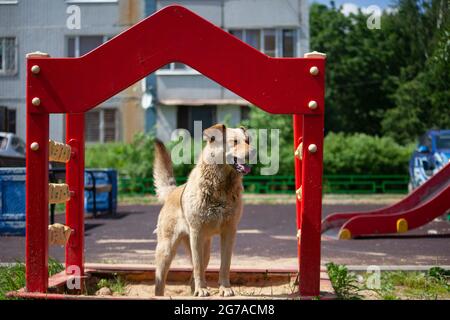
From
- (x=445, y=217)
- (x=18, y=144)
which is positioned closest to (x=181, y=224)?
(x=445, y=217)

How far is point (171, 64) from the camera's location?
26.6 meters

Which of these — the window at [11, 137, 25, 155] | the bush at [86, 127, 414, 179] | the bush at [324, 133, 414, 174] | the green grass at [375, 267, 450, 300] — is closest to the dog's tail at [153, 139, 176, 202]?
the green grass at [375, 267, 450, 300]

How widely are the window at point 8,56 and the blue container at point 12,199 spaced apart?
1192 cm

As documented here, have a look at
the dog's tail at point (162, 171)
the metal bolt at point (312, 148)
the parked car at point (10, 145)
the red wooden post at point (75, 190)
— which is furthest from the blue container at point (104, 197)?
the metal bolt at point (312, 148)

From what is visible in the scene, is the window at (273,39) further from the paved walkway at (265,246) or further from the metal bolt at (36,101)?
the metal bolt at (36,101)

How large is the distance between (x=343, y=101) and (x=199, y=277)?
123 feet

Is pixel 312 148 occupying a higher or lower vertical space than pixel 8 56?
lower

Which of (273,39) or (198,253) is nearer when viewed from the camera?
(198,253)

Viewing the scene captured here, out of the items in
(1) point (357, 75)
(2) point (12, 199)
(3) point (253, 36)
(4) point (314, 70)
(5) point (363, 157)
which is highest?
(1) point (357, 75)

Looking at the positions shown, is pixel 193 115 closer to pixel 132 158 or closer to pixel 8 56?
pixel 132 158

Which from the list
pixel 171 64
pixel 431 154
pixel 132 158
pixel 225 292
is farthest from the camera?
pixel 171 64

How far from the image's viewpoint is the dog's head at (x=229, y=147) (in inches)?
218

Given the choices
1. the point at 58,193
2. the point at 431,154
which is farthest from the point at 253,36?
the point at 58,193

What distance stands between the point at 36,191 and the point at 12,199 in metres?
6.76
